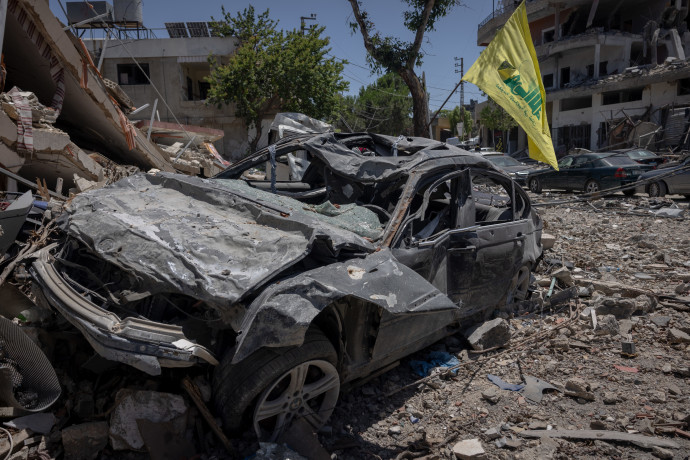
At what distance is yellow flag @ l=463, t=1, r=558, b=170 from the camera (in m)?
6.22

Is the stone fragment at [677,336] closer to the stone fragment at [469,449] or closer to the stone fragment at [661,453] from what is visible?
the stone fragment at [661,453]

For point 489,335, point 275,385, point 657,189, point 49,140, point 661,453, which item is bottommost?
point 661,453

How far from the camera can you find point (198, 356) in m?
2.38

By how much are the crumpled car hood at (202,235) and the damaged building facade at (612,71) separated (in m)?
28.2

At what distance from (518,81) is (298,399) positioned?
5.44 meters

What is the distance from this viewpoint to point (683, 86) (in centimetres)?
2739

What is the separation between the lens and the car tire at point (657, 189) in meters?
14.2

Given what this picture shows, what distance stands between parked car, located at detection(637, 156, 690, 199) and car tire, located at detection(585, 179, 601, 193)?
1324 mm

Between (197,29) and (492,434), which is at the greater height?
(197,29)

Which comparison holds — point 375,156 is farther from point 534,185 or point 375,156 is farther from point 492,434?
point 534,185

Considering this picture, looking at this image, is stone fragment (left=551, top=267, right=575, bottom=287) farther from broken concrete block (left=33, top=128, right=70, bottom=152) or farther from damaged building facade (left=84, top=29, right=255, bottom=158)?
damaged building facade (left=84, top=29, right=255, bottom=158)

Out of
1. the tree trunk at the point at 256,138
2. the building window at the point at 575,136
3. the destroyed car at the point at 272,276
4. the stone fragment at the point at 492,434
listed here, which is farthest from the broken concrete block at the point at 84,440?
the building window at the point at 575,136

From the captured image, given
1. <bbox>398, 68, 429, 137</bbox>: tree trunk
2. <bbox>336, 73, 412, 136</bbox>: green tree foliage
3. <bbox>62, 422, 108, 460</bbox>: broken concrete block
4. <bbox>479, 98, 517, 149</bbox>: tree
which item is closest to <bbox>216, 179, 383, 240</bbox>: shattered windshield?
<bbox>62, 422, 108, 460</bbox>: broken concrete block

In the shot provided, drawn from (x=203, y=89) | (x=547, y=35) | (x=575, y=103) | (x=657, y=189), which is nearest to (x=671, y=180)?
(x=657, y=189)
